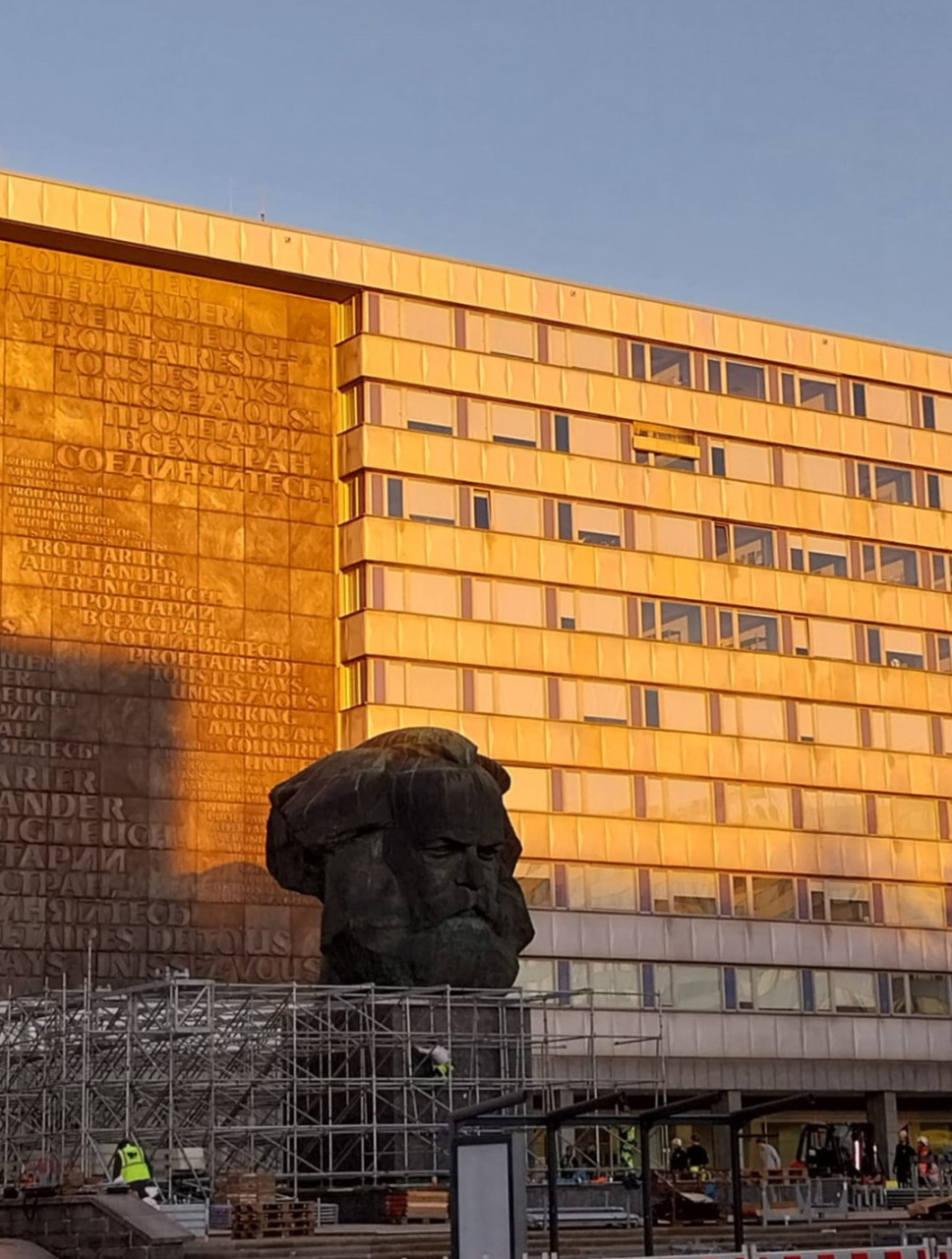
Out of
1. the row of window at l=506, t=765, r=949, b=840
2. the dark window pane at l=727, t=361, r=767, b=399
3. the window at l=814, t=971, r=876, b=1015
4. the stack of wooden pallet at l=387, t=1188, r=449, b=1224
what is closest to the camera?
the stack of wooden pallet at l=387, t=1188, r=449, b=1224

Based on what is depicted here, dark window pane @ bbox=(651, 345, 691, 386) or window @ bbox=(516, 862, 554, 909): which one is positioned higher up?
dark window pane @ bbox=(651, 345, 691, 386)

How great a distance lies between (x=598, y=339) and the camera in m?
75.7

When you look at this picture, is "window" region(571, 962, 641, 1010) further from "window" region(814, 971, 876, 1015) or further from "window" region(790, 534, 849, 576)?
"window" region(790, 534, 849, 576)

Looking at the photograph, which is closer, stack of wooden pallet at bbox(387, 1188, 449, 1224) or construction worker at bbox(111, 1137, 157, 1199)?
construction worker at bbox(111, 1137, 157, 1199)

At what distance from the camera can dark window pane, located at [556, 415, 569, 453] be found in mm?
74062

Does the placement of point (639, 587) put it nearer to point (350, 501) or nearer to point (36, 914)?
point (350, 501)

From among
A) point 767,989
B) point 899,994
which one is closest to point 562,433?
point 767,989


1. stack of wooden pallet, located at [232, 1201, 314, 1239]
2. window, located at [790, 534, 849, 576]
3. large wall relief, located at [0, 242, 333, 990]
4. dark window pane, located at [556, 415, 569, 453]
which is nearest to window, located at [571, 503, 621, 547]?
dark window pane, located at [556, 415, 569, 453]

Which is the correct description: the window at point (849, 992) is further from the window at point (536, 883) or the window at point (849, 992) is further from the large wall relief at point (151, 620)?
the large wall relief at point (151, 620)

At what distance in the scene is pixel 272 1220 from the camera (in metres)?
34.5

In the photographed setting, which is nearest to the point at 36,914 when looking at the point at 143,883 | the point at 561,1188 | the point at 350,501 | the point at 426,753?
the point at 143,883

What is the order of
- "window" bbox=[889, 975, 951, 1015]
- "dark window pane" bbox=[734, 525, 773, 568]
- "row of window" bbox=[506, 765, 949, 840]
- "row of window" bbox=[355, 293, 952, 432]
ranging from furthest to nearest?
"dark window pane" bbox=[734, 525, 773, 568]
"window" bbox=[889, 975, 951, 1015]
"row of window" bbox=[355, 293, 952, 432]
"row of window" bbox=[506, 765, 949, 840]

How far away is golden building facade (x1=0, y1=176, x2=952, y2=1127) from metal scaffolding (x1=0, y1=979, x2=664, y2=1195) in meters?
14.6

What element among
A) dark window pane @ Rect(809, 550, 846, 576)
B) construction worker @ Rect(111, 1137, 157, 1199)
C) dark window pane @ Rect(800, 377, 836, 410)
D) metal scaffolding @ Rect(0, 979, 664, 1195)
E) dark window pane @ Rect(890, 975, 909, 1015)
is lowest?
construction worker @ Rect(111, 1137, 157, 1199)
